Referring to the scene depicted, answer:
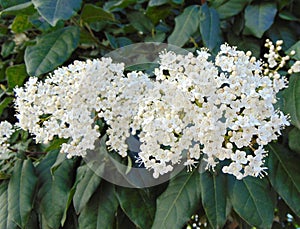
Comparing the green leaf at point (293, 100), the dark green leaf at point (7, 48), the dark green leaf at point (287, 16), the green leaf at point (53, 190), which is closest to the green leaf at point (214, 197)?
the green leaf at point (293, 100)

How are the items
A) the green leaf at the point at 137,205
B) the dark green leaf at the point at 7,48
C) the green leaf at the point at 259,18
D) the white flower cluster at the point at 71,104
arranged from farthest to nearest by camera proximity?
the dark green leaf at the point at 7,48 < the green leaf at the point at 259,18 < the green leaf at the point at 137,205 < the white flower cluster at the point at 71,104

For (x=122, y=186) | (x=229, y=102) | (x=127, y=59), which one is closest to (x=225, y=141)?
(x=229, y=102)

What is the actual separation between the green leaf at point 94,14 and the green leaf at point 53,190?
50 cm

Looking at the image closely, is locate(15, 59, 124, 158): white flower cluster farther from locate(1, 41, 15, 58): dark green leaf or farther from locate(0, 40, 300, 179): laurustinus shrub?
locate(1, 41, 15, 58): dark green leaf

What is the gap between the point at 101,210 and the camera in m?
1.31

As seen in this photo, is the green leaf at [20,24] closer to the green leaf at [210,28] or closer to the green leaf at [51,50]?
the green leaf at [51,50]

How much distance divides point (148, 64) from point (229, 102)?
16.5 inches

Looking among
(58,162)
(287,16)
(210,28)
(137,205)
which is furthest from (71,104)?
(287,16)

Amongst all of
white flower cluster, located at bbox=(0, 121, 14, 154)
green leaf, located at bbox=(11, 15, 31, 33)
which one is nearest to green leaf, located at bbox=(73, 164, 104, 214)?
white flower cluster, located at bbox=(0, 121, 14, 154)

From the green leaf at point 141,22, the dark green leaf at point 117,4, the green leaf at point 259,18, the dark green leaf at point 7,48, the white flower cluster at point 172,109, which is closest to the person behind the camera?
the white flower cluster at point 172,109

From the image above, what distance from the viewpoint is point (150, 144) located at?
43.0 inches

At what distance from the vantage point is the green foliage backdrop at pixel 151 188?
49.1 inches

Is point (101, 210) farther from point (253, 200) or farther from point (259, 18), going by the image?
point (259, 18)

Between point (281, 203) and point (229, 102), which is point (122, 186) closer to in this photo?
point (229, 102)
